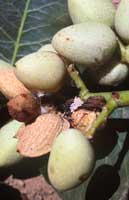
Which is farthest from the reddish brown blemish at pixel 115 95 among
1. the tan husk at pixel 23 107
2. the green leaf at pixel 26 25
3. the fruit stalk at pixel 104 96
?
the green leaf at pixel 26 25

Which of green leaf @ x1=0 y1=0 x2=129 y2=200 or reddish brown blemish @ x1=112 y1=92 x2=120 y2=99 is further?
green leaf @ x1=0 y1=0 x2=129 y2=200

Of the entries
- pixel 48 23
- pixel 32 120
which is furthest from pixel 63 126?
pixel 48 23

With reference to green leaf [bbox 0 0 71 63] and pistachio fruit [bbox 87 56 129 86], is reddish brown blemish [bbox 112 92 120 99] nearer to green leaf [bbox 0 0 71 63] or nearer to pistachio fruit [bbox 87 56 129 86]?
pistachio fruit [bbox 87 56 129 86]

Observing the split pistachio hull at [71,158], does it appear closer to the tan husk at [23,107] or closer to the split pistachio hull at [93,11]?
the tan husk at [23,107]

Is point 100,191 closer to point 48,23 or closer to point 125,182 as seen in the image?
point 125,182

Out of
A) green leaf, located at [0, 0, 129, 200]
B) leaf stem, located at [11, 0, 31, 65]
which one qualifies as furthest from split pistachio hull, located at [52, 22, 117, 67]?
leaf stem, located at [11, 0, 31, 65]

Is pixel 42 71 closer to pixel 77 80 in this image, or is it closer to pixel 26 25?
pixel 77 80
